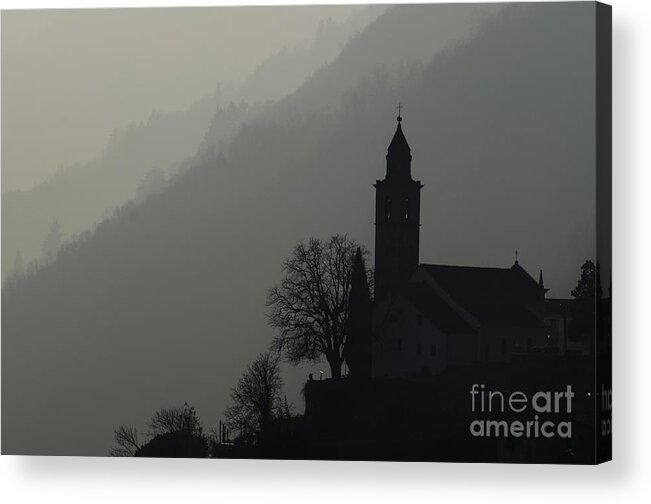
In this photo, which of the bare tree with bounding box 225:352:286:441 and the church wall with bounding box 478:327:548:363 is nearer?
the church wall with bounding box 478:327:548:363

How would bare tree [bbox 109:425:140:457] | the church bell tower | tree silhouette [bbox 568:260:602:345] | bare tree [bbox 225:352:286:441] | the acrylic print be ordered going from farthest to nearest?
1. bare tree [bbox 109:425:140:457]
2. bare tree [bbox 225:352:286:441]
3. the church bell tower
4. the acrylic print
5. tree silhouette [bbox 568:260:602:345]

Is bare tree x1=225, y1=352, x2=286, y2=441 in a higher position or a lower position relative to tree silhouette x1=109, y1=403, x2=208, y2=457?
higher

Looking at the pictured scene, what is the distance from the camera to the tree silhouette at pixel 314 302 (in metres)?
12.9

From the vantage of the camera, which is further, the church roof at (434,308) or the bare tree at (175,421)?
the bare tree at (175,421)

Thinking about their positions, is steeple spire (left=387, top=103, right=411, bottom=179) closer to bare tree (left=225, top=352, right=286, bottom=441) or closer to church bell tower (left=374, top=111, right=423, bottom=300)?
church bell tower (left=374, top=111, right=423, bottom=300)

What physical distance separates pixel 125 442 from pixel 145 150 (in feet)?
7.87

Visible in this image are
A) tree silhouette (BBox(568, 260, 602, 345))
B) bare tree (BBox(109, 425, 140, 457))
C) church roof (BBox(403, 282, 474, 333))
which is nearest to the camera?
tree silhouette (BBox(568, 260, 602, 345))

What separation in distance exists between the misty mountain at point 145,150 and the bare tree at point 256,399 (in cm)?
177

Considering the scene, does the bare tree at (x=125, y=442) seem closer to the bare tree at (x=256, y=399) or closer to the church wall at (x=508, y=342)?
the bare tree at (x=256, y=399)

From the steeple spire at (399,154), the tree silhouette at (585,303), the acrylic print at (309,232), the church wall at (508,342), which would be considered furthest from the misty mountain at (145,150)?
the tree silhouette at (585,303)

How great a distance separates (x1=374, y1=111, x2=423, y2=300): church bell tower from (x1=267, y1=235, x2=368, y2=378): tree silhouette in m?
0.21

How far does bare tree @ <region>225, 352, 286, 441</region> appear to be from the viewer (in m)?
13.0

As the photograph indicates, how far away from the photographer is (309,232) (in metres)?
12.9

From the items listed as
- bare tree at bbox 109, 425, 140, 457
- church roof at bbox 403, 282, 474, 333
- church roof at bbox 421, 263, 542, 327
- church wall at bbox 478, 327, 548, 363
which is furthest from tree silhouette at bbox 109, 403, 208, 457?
church wall at bbox 478, 327, 548, 363
